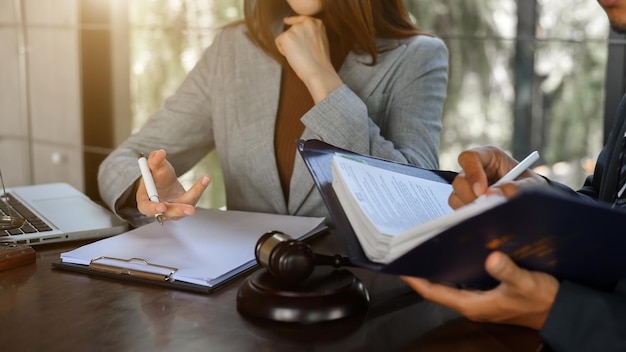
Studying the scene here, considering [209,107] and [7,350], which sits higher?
[209,107]

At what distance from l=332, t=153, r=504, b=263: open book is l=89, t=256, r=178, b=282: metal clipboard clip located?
29cm

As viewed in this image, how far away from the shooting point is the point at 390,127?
1.78 metres

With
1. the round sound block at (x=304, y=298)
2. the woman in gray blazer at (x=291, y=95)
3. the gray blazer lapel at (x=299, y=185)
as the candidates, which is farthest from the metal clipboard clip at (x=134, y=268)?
the gray blazer lapel at (x=299, y=185)

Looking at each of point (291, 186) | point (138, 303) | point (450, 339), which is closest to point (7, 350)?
point (138, 303)

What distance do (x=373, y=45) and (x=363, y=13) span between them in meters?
0.08

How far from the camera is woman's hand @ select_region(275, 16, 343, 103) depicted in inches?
66.2

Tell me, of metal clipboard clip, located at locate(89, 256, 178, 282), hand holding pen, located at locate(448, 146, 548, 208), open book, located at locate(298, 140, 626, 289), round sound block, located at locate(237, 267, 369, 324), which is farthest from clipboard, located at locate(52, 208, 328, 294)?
hand holding pen, located at locate(448, 146, 548, 208)

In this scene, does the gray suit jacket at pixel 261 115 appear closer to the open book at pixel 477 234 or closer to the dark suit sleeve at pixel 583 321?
the open book at pixel 477 234

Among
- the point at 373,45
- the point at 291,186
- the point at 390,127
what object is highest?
the point at 373,45

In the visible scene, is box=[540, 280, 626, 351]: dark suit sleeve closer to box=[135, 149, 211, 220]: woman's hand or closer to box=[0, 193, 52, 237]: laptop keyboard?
box=[135, 149, 211, 220]: woman's hand

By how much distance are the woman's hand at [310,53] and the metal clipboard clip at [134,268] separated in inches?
26.1

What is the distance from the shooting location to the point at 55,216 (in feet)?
4.79

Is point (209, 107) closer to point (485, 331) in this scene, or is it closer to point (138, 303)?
point (138, 303)

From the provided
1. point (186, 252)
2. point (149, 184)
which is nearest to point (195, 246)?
point (186, 252)
